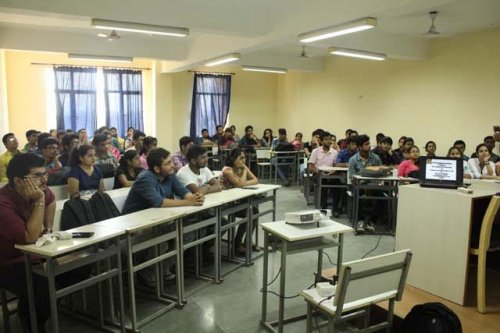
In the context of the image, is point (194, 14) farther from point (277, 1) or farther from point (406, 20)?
point (406, 20)

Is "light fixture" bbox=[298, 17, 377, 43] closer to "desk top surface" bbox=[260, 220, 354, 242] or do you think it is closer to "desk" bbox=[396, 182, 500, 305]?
"desk" bbox=[396, 182, 500, 305]

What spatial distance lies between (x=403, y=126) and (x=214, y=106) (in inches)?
210

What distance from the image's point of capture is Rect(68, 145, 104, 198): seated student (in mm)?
3807

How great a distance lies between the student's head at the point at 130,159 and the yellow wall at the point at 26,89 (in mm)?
6352

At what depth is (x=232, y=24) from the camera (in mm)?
5395

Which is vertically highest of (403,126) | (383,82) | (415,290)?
(383,82)

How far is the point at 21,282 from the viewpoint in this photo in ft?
8.33

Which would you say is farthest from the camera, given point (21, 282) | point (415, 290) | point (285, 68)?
point (285, 68)

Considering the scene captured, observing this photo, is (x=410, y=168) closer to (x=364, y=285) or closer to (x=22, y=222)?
(x=364, y=285)

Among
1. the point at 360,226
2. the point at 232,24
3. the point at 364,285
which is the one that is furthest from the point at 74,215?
the point at 360,226

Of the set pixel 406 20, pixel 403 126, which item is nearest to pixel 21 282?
pixel 406 20

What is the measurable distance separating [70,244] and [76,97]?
8383 millimetres

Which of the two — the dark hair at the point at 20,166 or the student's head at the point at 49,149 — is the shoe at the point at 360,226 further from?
the dark hair at the point at 20,166

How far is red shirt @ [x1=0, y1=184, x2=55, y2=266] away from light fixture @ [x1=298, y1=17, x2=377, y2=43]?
12.1ft
